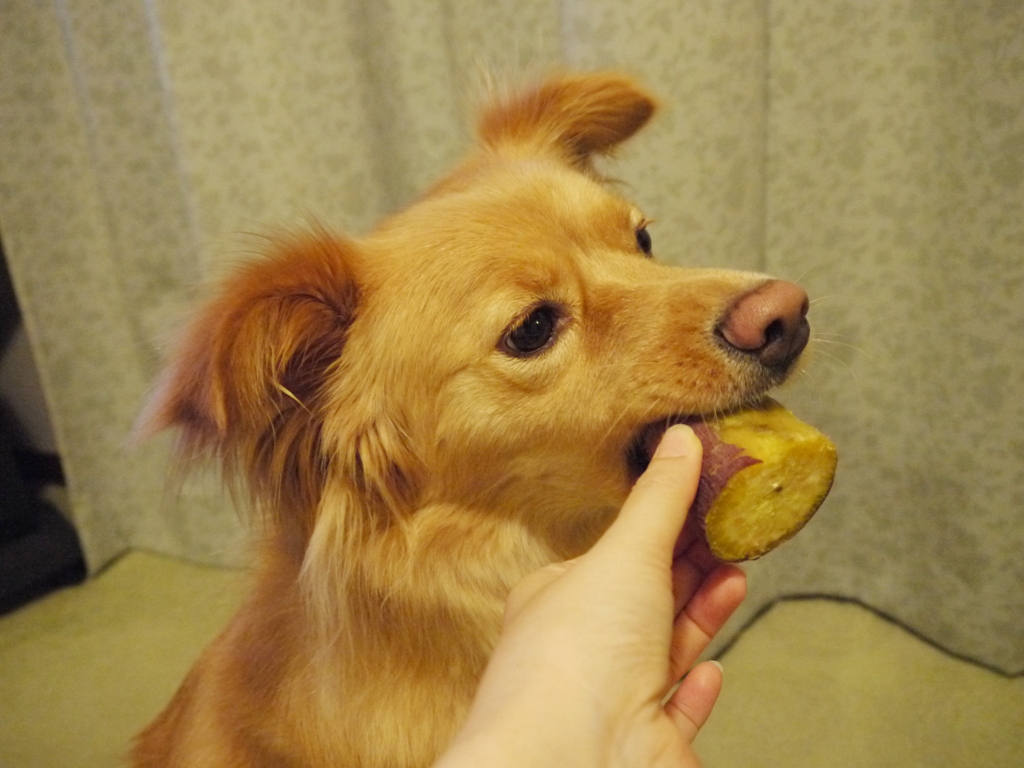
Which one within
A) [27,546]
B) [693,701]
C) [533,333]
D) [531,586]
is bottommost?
[27,546]

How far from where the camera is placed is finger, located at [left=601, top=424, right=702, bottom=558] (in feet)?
3.06

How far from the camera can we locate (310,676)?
1.23m

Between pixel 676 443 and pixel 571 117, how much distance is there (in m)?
0.79

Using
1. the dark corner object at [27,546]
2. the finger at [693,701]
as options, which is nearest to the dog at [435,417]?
the finger at [693,701]

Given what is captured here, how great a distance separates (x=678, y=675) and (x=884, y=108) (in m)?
1.26

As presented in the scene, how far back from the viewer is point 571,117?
1.48 m

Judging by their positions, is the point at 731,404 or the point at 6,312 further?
the point at 6,312

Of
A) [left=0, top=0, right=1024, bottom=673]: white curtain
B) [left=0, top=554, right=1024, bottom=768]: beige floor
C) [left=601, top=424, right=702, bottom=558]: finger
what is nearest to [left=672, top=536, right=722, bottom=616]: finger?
[left=601, top=424, right=702, bottom=558]: finger

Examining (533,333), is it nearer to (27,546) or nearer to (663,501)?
(663,501)

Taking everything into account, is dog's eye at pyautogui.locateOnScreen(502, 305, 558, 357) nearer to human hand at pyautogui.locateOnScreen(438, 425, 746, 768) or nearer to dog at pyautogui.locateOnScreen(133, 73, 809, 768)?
dog at pyautogui.locateOnScreen(133, 73, 809, 768)

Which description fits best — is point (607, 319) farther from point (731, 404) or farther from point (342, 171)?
point (342, 171)

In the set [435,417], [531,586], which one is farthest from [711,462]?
[435,417]

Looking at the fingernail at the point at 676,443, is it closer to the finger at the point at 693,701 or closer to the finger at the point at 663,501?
the finger at the point at 663,501

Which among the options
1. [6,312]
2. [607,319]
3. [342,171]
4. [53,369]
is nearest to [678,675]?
[607,319]
